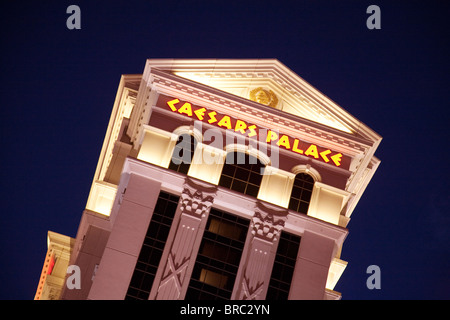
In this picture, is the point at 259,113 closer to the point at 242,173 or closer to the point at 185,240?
the point at 242,173

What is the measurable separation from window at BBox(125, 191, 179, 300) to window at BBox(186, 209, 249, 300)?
1.68 metres

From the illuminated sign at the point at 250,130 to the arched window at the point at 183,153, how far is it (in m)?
1.18

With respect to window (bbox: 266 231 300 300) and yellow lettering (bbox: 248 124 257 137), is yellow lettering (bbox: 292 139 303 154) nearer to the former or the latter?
yellow lettering (bbox: 248 124 257 137)

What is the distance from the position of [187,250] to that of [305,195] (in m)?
6.64

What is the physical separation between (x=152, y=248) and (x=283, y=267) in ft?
19.4

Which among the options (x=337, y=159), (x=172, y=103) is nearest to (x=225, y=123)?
(x=172, y=103)

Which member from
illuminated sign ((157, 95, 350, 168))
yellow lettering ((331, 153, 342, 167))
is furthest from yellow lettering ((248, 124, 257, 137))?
yellow lettering ((331, 153, 342, 167))

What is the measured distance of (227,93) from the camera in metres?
31.4

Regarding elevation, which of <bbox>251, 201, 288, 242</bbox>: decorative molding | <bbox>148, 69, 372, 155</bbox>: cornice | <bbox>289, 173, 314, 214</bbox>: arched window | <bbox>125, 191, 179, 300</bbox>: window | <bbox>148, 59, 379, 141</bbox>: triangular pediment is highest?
<bbox>148, 59, 379, 141</bbox>: triangular pediment

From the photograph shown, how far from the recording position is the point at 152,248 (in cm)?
2770

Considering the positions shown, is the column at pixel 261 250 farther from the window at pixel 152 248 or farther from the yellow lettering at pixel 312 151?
the window at pixel 152 248

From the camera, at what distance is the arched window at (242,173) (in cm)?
3022

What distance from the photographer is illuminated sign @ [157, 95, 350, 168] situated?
3116cm
